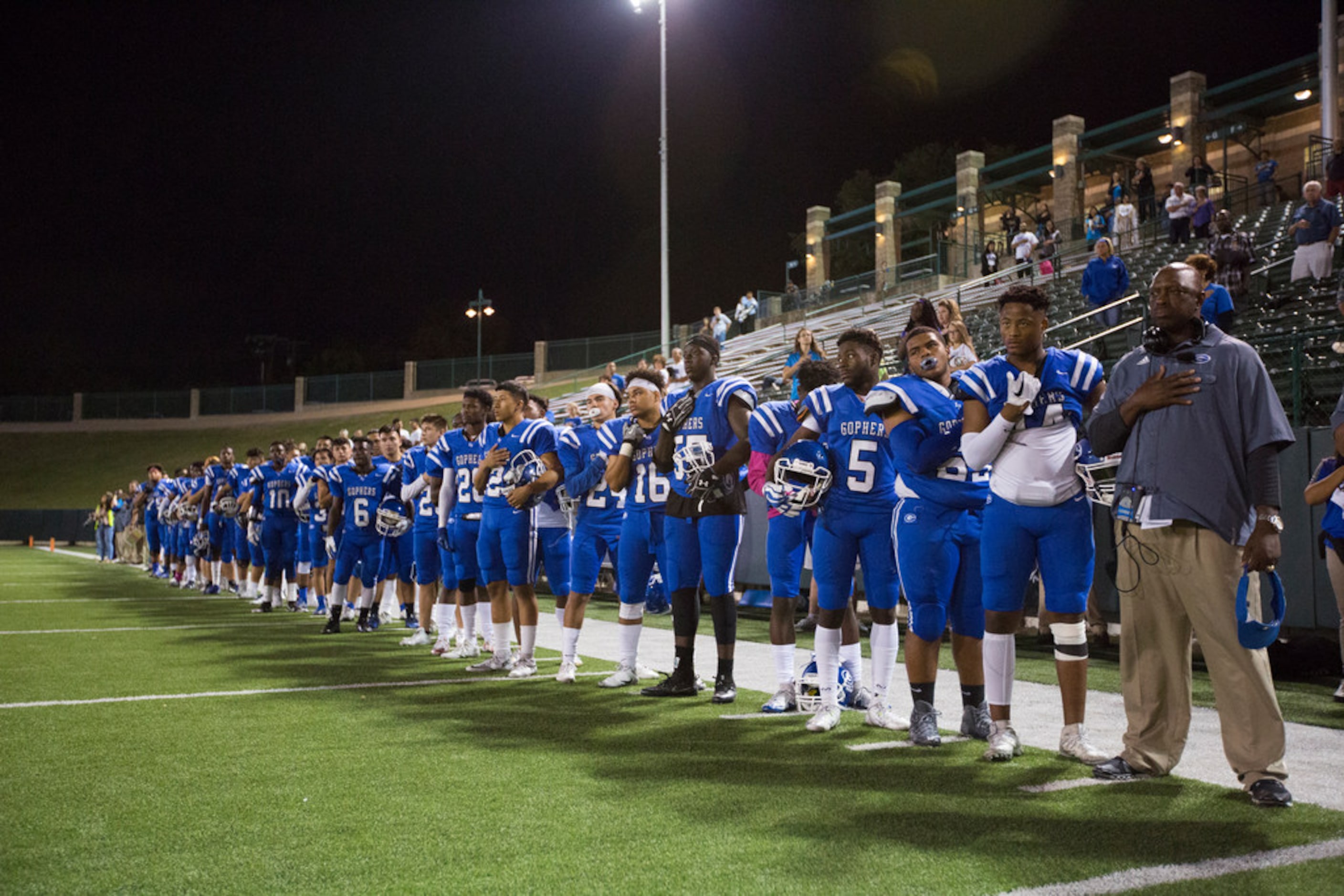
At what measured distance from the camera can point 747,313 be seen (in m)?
34.1

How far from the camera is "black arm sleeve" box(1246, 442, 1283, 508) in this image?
14.2 feet

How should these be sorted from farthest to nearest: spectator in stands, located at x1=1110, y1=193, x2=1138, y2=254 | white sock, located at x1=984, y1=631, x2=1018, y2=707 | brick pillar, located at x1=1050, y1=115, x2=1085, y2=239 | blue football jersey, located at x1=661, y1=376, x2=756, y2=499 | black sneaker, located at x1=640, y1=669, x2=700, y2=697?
brick pillar, located at x1=1050, y1=115, x2=1085, y2=239
spectator in stands, located at x1=1110, y1=193, x2=1138, y2=254
black sneaker, located at x1=640, y1=669, x2=700, y2=697
blue football jersey, located at x1=661, y1=376, x2=756, y2=499
white sock, located at x1=984, y1=631, x2=1018, y2=707

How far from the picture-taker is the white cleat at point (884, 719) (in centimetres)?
616

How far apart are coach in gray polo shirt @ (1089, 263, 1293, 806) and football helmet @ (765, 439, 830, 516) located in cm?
158

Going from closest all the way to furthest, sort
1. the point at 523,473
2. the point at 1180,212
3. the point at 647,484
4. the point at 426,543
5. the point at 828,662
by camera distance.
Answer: the point at 828,662, the point at 647,484, the point at 523,473, the point at 426,543, the point at 1180,212

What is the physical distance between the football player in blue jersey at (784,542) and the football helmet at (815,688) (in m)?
0.09

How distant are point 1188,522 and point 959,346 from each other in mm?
4291

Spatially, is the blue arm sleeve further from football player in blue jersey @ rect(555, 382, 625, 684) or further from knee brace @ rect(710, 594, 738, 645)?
football player in blue jersey @ rect(555, 382, 625, 684)

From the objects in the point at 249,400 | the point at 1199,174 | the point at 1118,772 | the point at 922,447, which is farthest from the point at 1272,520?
the point at 249,400

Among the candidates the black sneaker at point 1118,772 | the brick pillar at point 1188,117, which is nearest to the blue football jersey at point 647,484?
the black sneaker at point 1118,772

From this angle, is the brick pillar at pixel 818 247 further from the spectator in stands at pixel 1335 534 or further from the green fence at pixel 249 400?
the spectator in stands at pixel 1335 534

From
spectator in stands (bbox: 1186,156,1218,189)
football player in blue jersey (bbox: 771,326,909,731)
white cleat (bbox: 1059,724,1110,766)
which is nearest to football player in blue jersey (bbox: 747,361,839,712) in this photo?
football player in blue jersey (bbox: 771,326,909,731)

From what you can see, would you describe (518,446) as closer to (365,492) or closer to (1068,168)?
(365,492)

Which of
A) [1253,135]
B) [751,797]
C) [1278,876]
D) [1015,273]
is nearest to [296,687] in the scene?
[751,797]
